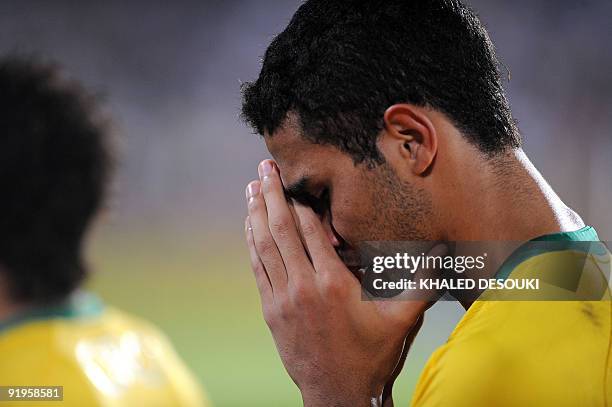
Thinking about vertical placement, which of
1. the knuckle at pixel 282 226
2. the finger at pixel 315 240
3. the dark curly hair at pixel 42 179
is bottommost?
the finger at pixel 315 240

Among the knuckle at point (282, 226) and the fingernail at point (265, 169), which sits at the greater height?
the fingernail at point (265, 169)

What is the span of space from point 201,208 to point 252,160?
0.17m

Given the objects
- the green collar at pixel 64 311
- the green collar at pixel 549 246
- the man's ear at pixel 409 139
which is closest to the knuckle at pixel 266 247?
the man's ear at pixel 409 139

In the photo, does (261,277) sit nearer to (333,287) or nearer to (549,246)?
(333,287)

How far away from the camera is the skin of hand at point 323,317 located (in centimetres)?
102

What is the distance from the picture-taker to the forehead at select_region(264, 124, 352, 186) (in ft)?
3.34

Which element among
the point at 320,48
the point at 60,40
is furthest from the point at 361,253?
the point at 60,40

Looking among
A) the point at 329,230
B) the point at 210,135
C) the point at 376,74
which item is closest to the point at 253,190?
the point at 329,230

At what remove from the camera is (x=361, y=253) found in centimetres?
108

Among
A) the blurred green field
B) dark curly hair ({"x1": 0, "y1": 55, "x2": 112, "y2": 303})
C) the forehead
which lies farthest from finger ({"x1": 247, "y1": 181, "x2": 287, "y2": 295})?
the blurred green field

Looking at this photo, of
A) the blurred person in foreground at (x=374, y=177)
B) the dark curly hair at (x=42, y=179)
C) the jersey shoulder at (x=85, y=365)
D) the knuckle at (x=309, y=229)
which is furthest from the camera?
the dark curly hair at (x=42, y=179)

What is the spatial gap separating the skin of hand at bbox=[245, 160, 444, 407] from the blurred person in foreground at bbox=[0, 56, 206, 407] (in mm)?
402

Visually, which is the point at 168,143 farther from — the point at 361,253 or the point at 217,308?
the point at 361,253

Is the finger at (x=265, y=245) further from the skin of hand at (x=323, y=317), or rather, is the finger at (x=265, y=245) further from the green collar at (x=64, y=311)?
the green collar at (x=64, y=311)
